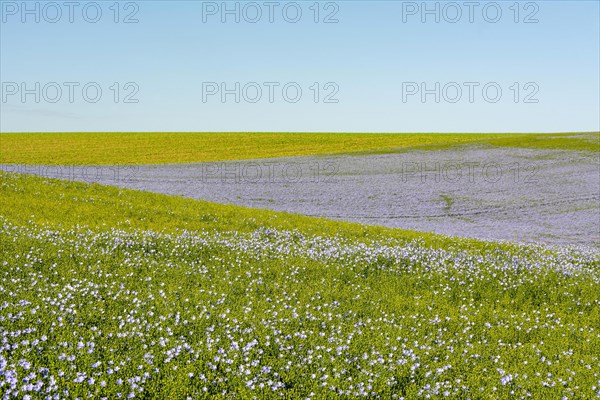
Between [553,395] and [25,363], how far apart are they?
8062mm

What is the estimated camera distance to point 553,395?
886 centimetres

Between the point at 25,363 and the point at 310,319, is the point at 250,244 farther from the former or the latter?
the point at 25,363

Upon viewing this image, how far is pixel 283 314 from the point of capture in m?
11.6

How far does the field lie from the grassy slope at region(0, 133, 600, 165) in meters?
49.5

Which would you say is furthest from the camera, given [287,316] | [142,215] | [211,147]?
[211,147]

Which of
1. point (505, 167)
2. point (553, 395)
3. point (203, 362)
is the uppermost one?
point (505, 167)

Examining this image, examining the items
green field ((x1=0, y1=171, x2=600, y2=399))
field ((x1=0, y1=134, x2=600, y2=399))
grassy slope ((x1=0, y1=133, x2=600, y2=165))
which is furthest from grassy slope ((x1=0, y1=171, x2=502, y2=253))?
A: grassy slope ((x1=0, y1=133, x2=600, y2=165))

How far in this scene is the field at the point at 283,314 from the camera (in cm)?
835

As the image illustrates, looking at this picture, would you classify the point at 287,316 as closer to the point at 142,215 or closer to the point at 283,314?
the point at 283,314

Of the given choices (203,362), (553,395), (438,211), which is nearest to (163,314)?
(203,362)

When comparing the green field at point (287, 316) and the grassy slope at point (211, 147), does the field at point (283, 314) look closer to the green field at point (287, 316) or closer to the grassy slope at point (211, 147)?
the green field at point (287, 316)

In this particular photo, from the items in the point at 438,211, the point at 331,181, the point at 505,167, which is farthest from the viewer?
the point at 505,167

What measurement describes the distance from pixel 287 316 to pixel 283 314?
0.12 m

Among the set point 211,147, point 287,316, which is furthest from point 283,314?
point 211,147
